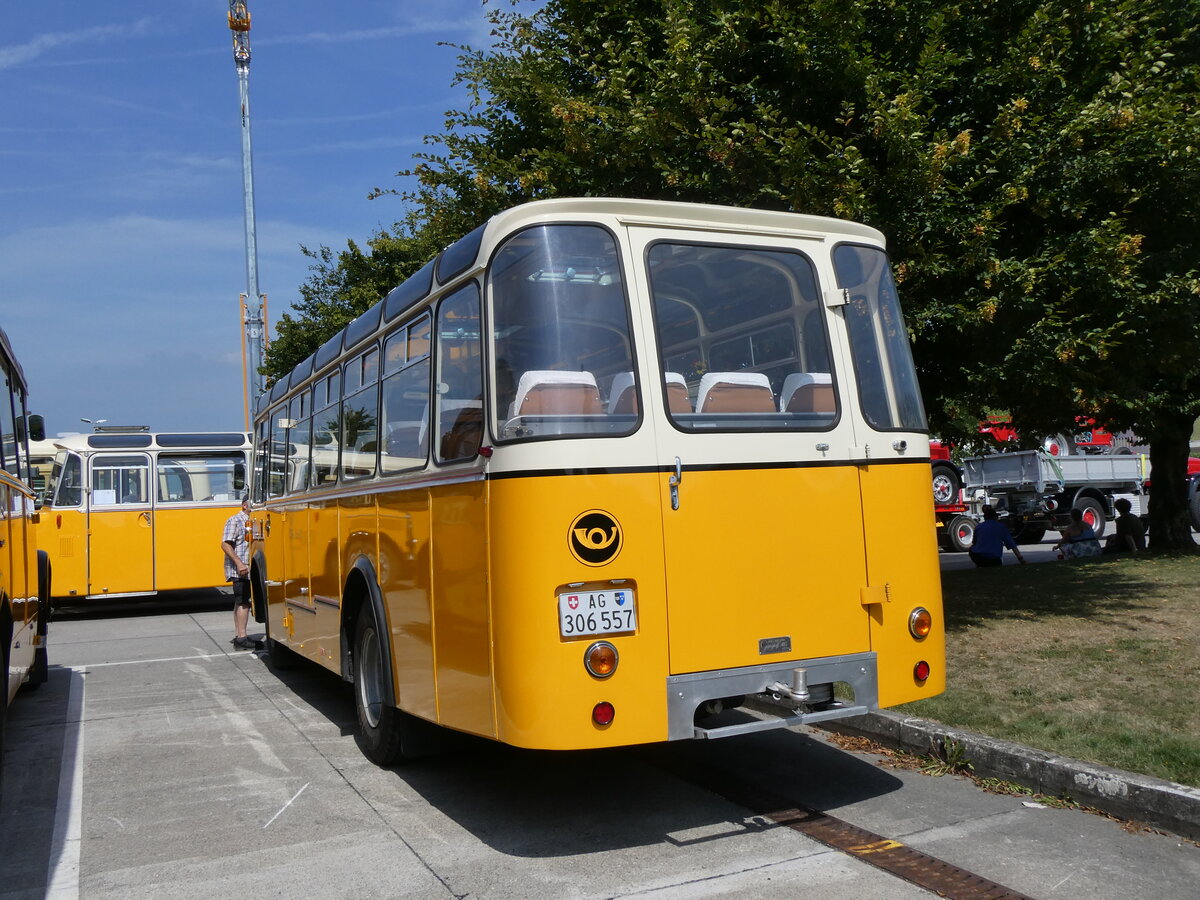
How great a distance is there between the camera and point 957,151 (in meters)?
7.92

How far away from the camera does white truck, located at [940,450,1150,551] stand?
26.8m

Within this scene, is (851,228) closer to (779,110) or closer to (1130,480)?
(779,110)

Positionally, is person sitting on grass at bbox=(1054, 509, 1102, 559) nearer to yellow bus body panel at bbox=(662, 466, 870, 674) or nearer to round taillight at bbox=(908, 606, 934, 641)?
round taillight at bbox=(908, 606, 934, 641)

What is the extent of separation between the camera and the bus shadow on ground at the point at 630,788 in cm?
522

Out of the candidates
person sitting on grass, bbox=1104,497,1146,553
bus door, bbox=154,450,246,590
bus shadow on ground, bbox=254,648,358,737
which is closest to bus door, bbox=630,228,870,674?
bus shadow on ground, bbox=254,648,358,737

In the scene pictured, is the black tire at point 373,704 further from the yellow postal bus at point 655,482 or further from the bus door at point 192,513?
the bus door at point 192,513

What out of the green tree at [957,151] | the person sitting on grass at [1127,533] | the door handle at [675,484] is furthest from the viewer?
the person sitting on grass at [1127,533]

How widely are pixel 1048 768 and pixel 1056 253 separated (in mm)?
4636

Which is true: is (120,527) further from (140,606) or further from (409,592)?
(409,592)

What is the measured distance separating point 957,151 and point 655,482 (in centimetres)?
448

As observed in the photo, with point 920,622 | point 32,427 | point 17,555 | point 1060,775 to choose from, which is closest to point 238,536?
point 32,427

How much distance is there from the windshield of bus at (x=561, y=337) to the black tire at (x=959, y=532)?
72.2 feet

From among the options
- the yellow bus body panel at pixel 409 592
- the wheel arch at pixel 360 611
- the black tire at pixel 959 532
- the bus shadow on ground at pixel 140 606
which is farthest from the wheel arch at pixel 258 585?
the black tire at pixel 959 532

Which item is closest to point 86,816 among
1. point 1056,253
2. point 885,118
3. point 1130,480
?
point 885,118
